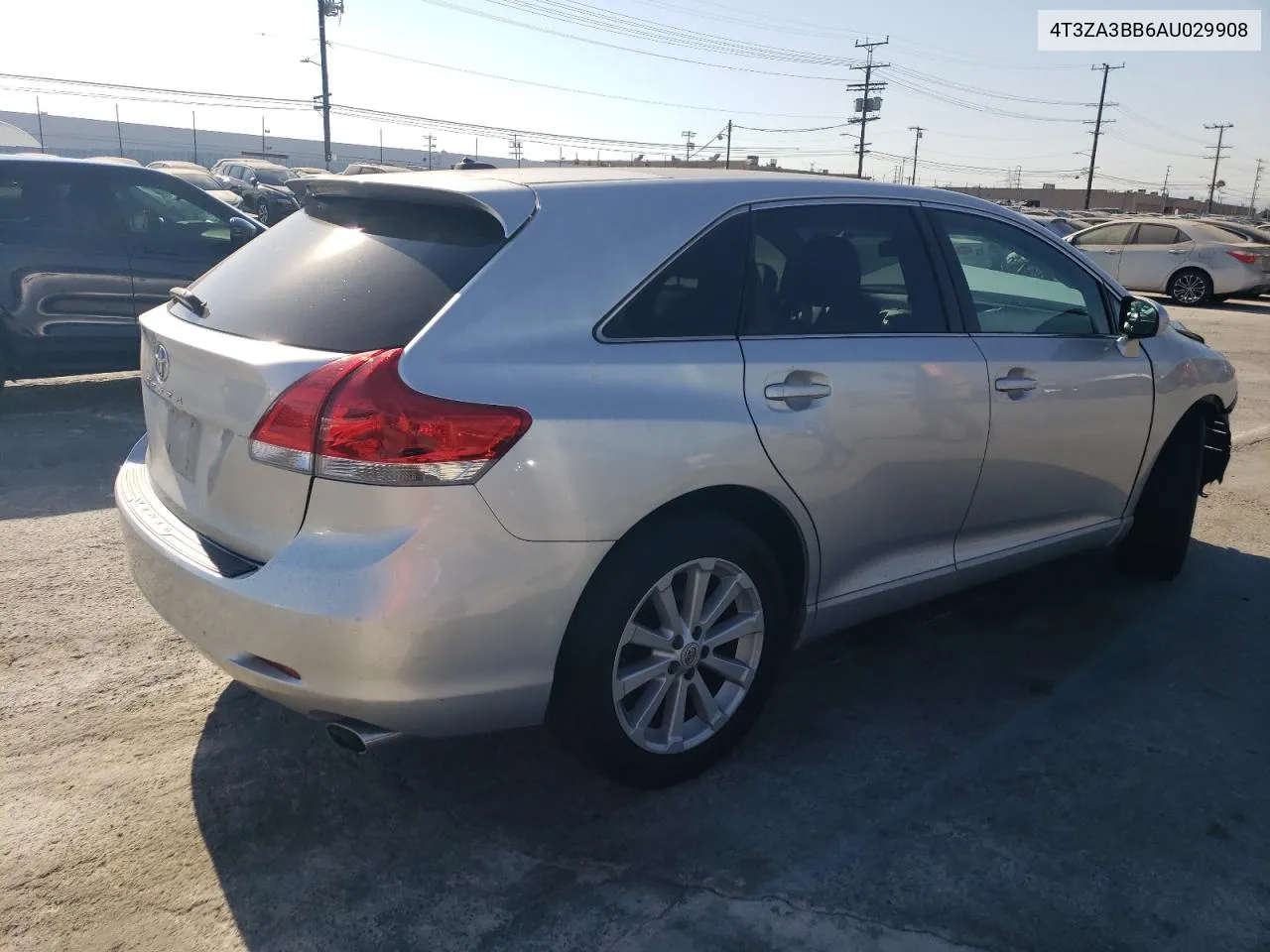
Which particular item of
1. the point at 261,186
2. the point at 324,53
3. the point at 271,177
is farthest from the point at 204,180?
the point at 324,53

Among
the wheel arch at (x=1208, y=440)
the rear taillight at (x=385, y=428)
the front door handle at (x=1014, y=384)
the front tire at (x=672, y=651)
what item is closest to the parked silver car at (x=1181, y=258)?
the wheel arch at (x=1208, y=440)

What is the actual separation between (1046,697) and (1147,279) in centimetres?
1831

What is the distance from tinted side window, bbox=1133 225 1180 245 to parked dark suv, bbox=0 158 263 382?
57.3 feet

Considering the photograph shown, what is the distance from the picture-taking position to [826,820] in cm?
289

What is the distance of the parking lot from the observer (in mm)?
2469

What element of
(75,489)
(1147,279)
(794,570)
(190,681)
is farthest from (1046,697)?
(1147,279)

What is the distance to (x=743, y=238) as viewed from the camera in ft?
10.1

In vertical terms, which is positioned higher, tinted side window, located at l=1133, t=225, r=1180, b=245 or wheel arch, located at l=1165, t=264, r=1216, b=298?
tinted side window, located at l=1133, t=225, r=1180, b=245

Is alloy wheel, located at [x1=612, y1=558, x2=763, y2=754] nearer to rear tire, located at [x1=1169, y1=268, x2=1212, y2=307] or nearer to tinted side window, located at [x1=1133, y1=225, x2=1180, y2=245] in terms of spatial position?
rear tire, located at [x1=1169, y1=268, x2=1212, y2=307]

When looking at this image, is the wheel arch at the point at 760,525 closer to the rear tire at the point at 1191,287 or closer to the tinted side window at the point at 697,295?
the tinted side window at the point at 697,295

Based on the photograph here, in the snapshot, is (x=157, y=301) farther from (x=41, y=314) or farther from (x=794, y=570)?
(x=794, y=570)

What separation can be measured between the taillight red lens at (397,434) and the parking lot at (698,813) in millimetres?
1046

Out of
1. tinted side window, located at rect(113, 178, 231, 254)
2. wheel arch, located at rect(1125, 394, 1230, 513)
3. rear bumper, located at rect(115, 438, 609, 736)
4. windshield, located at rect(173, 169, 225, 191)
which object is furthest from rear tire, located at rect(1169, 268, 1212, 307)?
windshield, located at rect(173, 169, 225, 191)

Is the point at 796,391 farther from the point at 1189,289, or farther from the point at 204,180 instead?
the point at 204,180
